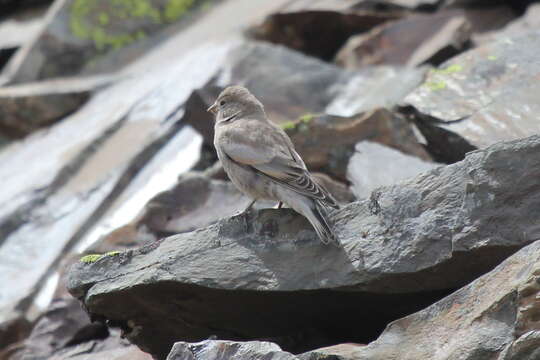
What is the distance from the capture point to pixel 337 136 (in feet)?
32.3

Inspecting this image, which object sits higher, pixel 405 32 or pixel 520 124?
pixel 520 124

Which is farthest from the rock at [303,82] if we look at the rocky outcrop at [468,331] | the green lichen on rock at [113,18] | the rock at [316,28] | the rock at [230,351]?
the rock at [230,351]

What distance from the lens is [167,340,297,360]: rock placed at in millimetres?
5215

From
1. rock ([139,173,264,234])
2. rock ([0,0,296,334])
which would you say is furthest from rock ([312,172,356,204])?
rock ([0,0,296,334])

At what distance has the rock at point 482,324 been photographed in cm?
490

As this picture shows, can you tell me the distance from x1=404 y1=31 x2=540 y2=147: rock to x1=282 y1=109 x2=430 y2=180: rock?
1.49 feet

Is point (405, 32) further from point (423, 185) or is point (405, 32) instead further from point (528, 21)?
point (423, 185)

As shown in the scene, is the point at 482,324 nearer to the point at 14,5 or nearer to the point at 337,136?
the point at 337,136

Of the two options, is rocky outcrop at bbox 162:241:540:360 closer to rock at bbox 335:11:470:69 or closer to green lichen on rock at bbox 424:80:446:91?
green lichen on rock at bbox 424:80:446:91

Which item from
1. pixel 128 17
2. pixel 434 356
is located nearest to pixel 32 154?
pixel 128 17

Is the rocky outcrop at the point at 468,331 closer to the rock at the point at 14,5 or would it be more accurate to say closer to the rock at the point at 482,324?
the rock at the point at 482,324

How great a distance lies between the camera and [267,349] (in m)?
A: 5.26

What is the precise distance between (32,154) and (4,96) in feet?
4.16

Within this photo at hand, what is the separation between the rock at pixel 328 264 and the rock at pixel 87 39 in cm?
819
